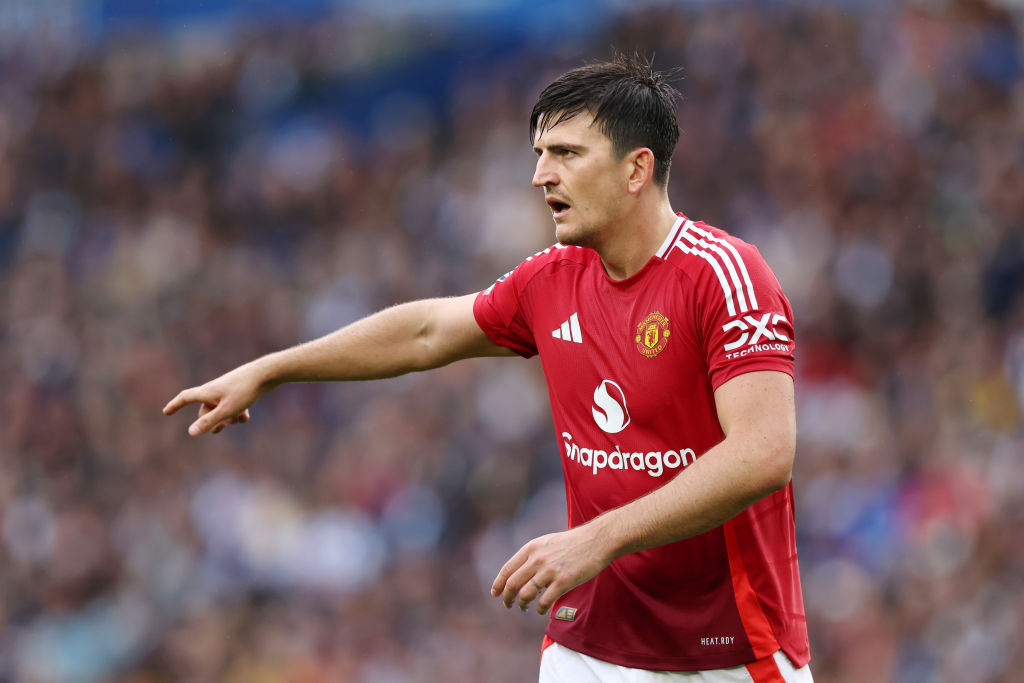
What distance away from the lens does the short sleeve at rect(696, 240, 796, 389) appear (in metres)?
3.40

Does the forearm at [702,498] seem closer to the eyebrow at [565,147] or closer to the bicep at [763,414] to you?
the bicep at [763,414]

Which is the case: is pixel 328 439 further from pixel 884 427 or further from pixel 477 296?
pixel 477 296

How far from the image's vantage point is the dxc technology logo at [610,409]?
3.78 metres

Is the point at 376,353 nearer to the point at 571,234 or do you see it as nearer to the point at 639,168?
the point at 571,234

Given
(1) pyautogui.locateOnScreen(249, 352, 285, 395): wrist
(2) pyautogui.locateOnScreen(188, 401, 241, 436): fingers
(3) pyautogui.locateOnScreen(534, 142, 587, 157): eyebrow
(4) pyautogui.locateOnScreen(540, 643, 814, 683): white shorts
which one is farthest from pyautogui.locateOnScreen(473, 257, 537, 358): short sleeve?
(4) pyautogui.locateOnScreen(540, 643, 814, 683): white shorts

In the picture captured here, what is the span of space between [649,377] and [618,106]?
0.82m

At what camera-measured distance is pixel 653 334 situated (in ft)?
12.2

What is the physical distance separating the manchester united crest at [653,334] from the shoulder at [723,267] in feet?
0.50

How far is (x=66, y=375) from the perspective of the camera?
36.3 feet

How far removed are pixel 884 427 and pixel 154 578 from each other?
5476 mm

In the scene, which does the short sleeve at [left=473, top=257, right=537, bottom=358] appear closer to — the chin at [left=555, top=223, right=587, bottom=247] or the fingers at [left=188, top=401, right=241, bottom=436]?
the chin at [left=555, top=223, right=587, bottom=247]

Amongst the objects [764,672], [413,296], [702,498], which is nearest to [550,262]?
[702,498]

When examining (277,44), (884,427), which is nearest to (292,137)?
(277,44)

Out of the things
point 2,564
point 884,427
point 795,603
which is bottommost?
point 795,603
